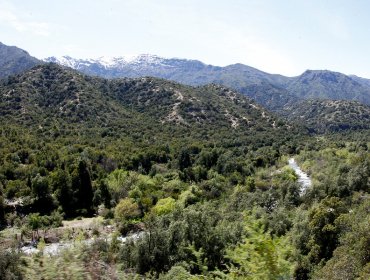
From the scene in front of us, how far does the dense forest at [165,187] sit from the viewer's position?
12075 millimetres

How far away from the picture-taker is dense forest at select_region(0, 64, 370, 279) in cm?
1208

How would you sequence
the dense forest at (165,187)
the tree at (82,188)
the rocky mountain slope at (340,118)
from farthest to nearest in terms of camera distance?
the rocky mountain slope at (340,118), the tree at (82,188), the dense forest at (165,187)

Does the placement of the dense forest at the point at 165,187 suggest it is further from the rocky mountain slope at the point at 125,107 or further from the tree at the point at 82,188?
the rocky mountain slope at the point at 125,107

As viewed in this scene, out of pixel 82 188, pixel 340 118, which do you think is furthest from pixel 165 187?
pixel 340 118

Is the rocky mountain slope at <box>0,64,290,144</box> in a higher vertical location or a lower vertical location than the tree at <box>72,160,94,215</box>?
higher

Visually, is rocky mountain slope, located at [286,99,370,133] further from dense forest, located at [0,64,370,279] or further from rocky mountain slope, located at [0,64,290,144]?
rocky mountain slope, located at [0,64,290,144]

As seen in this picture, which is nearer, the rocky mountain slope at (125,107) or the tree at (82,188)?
the tree at (82,188)

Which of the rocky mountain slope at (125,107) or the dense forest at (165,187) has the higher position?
the rocky mountain slope at (125,107)

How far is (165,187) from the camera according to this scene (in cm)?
6925

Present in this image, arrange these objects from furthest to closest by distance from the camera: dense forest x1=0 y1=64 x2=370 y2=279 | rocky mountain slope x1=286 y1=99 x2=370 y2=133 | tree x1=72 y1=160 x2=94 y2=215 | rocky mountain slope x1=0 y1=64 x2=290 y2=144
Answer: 1. rocky mountain slope x1=286 y1=99 x2=370 y2=133
2. rocky mountain slope x1=0 y1=64 x2=290 y2=144
3. tree x1=72 y1=160 x2=94 y2=215
4. dense forest x1=0 y1=64 x2=370 y2=279

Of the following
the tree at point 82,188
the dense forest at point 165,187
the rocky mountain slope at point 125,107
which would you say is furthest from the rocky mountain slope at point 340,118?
the tree at point 82,188

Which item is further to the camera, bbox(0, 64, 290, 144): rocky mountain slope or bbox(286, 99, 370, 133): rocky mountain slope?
bbox(286, 99, 370, 133): rocky mountain slope

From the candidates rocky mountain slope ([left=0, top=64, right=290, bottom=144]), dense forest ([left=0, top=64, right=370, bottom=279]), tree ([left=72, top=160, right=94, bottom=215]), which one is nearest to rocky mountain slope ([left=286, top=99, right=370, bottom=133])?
dense forest ([left=0, top=64, right=370, bottom=279])

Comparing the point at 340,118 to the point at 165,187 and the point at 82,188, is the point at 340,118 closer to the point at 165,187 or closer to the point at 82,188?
the point at 165,187
